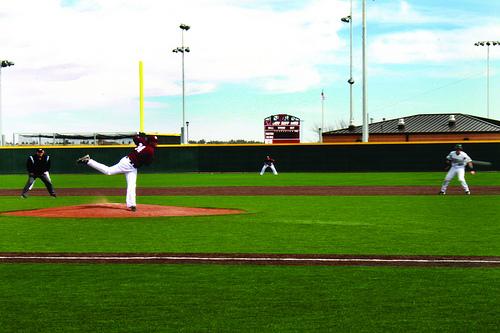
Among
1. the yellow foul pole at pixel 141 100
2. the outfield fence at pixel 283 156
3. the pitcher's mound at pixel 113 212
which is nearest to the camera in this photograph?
the pitcher's mound at pixel 113 212

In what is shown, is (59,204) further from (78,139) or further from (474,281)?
(78,139)

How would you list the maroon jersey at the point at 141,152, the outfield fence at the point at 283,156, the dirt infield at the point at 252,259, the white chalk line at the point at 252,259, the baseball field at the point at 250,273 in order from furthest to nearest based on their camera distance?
the outfield fence at the point at 283,156 < the maroon jersey at the point at 141,152 < the white chalk line at the point at 252,259 < the dirt infield at the point at 252,259 < the baseball field at the point at 250,273

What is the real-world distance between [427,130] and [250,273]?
64673 millimetres

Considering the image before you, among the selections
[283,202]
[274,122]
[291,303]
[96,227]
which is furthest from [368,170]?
[291,303]

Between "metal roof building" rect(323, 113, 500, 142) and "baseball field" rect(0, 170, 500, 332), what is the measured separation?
54255mm

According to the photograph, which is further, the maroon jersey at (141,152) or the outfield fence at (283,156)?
the outfield fence at (283,156)

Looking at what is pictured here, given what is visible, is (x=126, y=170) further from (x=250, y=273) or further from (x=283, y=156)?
(x=283, y=156)

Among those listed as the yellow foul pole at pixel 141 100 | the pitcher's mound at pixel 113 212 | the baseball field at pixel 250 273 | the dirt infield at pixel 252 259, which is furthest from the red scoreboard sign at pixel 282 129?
the dirt infield at pixel 252 259

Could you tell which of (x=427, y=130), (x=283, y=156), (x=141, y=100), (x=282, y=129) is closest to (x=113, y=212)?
(x=141, y=100)

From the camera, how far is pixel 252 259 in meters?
9.77

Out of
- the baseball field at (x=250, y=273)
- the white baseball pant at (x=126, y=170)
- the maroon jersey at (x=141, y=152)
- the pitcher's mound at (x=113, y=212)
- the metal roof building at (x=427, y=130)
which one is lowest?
the baseball field at (x=250, y=273)

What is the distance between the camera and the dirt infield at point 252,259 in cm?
939

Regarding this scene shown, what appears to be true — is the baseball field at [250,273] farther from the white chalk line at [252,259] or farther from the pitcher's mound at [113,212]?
the pitcher's mound at [113,212]

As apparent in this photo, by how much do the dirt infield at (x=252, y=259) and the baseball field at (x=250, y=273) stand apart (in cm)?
2
